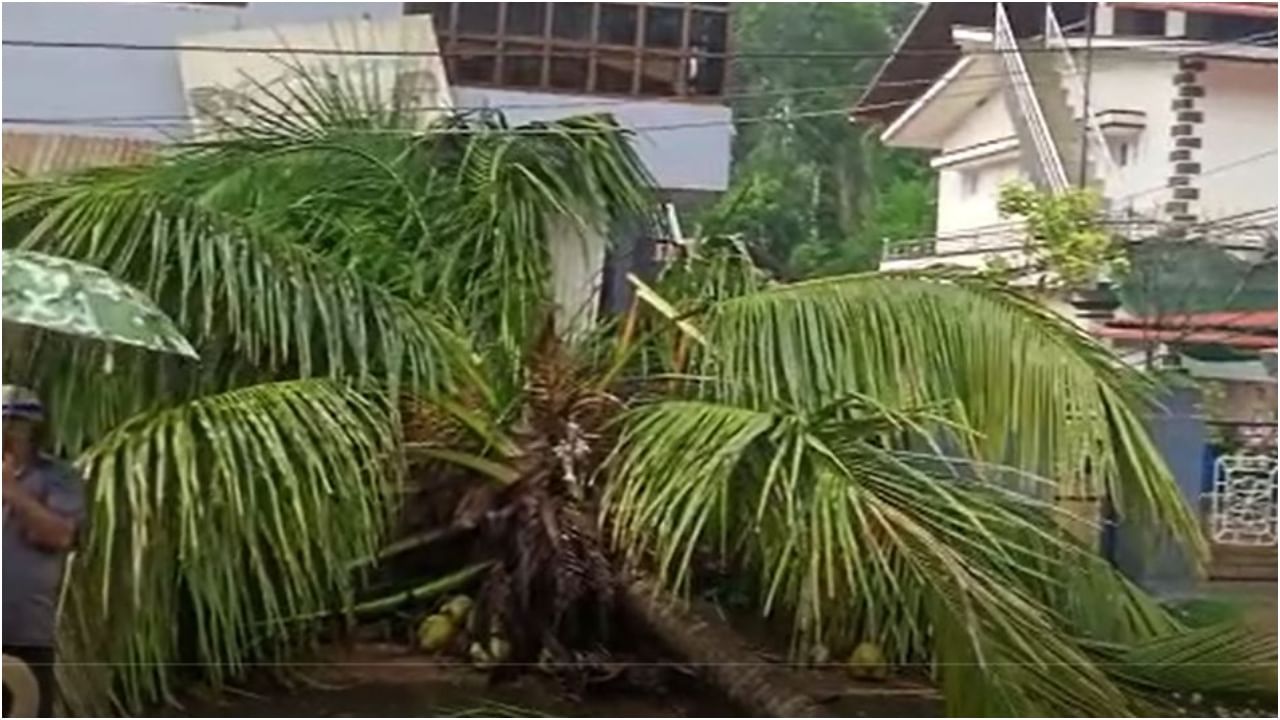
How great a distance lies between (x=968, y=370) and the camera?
344 centimetres

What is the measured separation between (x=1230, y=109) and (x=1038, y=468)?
72cm

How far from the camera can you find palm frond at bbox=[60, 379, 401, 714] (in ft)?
10.3

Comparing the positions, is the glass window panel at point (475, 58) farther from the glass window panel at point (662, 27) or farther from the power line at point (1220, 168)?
the power line at point (1220, 168)

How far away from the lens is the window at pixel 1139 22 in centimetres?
339

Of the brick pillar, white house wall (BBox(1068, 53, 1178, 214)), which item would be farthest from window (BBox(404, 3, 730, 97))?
the brick pillar

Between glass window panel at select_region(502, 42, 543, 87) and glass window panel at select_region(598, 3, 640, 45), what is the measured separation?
119mm

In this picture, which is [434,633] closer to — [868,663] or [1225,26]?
[868,663]

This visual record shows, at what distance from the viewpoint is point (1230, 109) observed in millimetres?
3377

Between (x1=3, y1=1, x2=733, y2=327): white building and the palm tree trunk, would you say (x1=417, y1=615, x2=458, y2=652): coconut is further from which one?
(x1=3, y1=1, x2=733, y2=327): white building

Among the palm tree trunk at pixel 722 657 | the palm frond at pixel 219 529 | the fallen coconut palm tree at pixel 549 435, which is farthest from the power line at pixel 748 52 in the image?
the palm tree trunk at pixel 722 657

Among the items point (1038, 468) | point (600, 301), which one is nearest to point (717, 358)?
point (600, 301)

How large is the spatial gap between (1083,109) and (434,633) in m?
1.48

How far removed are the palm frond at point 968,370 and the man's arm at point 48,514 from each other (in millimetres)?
1109

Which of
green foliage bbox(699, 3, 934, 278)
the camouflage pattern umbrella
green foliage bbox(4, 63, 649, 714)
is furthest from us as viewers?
green foliage bbox(699, 3, 934, 278)
